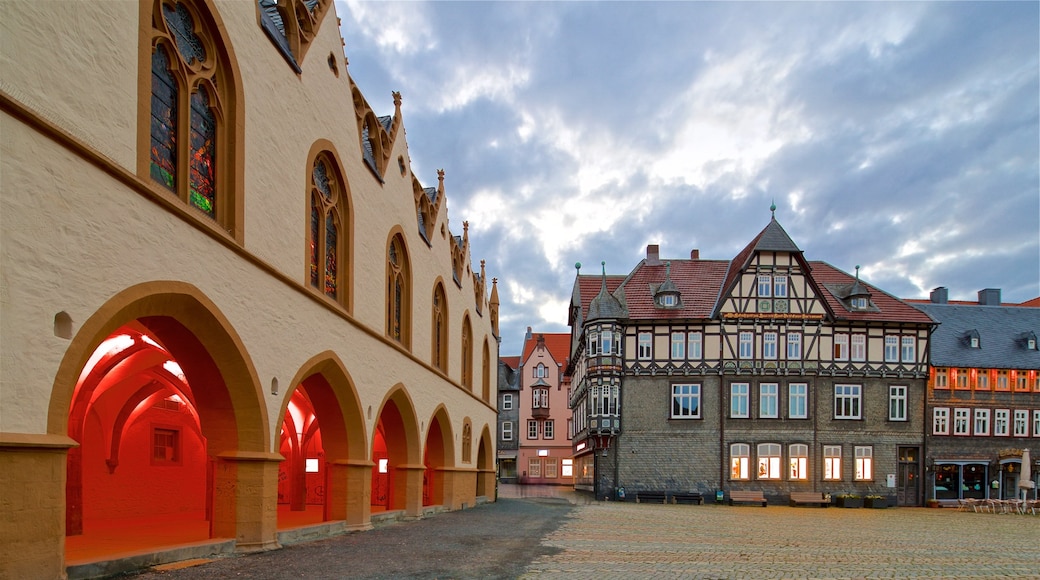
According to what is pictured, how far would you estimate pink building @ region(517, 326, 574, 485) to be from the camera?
6278 cm

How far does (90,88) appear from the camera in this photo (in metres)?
7.87

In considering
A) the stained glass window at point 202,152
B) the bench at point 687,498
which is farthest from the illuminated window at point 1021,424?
the stained glass window at point 202,152

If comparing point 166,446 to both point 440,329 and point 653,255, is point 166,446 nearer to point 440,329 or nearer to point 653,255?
point 440,329

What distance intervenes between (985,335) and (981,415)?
4.82m

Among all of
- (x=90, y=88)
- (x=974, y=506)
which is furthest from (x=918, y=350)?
(x=90, y=88)

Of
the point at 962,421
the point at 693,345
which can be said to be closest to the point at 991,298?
the point at 962,421

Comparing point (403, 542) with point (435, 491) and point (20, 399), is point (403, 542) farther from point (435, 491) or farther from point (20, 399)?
point (435, 491)

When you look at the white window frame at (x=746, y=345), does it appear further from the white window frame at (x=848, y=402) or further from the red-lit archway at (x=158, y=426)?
the red-lit archway at (x=158, y=426)

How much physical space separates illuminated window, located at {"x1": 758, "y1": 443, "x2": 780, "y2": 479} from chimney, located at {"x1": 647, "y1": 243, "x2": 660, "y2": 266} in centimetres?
1074

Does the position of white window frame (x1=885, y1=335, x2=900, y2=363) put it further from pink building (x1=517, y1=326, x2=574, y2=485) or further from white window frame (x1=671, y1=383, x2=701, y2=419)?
pink building (x1=517, y1=326, x2=574, y2=485)

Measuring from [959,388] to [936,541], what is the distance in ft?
79.5

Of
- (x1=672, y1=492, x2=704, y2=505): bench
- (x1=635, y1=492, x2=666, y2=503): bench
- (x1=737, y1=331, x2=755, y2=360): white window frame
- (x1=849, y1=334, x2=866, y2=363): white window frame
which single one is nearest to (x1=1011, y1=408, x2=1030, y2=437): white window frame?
(x1=849, y1=334, x2=866, y2=363): white window frame

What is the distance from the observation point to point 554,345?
68.2 meters

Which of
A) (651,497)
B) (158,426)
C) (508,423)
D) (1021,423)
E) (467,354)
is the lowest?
(651,497)
